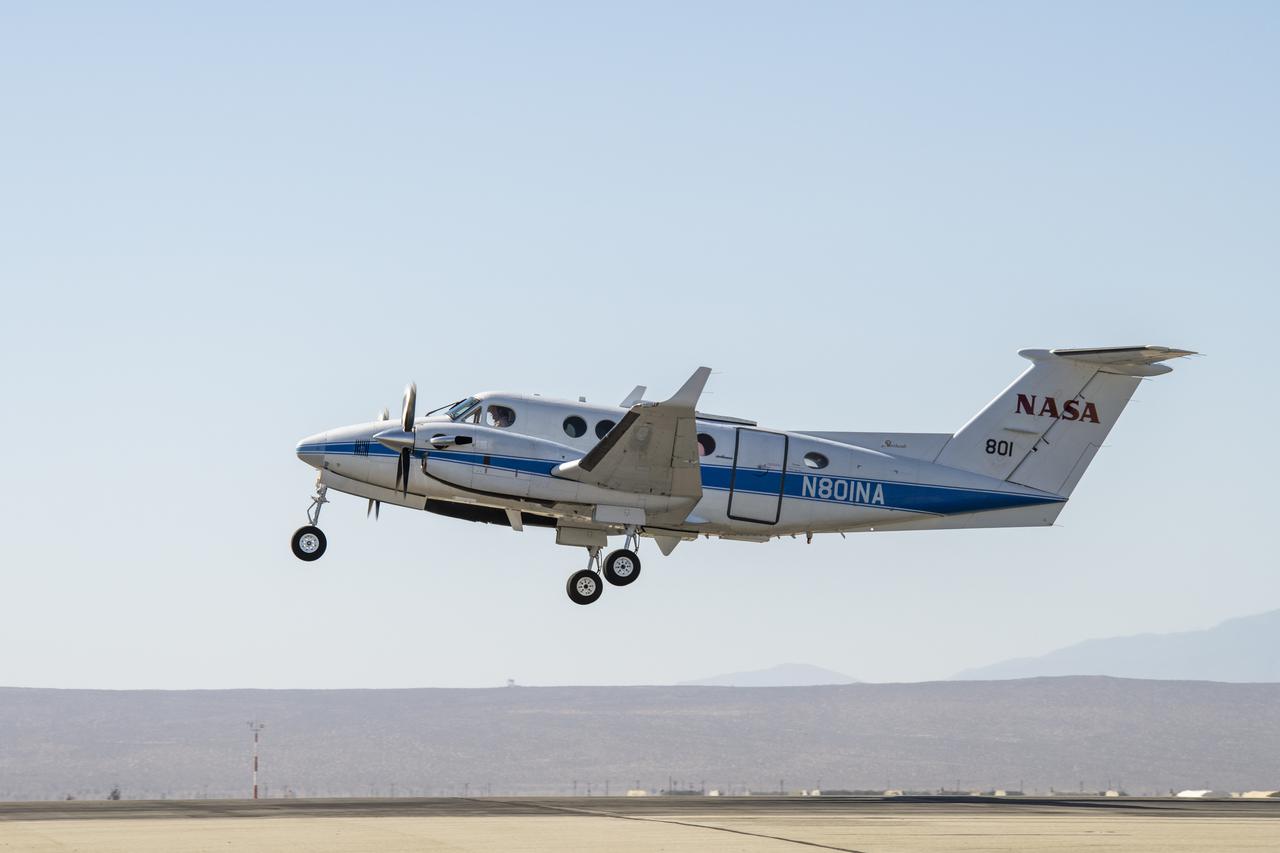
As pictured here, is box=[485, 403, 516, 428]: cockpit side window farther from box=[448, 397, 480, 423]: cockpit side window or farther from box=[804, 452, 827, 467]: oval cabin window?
box=[804, 452, 827, 467]: oval cabin window

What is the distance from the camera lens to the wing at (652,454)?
37062 millimetres

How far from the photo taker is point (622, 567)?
41.1m

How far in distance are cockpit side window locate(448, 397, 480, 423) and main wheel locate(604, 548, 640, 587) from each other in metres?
4.95

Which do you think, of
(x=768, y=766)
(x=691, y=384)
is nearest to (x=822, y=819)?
(x=691, y=384)

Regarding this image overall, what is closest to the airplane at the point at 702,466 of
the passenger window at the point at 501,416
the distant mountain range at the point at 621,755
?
the passenger window at the point at 501,416

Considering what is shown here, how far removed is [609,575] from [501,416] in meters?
4.89

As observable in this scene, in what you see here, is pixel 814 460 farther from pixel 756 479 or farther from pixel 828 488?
pixel 756 479

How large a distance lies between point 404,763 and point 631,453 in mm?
141365

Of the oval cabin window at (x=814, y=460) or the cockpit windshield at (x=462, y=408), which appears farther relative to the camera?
the oval cabin window at (x=814, y=460)

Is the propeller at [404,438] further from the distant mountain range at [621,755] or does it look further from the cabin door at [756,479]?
the distant mountain range at [621,755]

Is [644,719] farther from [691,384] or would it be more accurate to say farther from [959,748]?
[691,384]

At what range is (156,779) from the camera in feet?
542

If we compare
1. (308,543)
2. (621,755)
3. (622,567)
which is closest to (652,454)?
(622,567)

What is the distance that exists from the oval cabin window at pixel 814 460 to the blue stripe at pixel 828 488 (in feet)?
1.01
